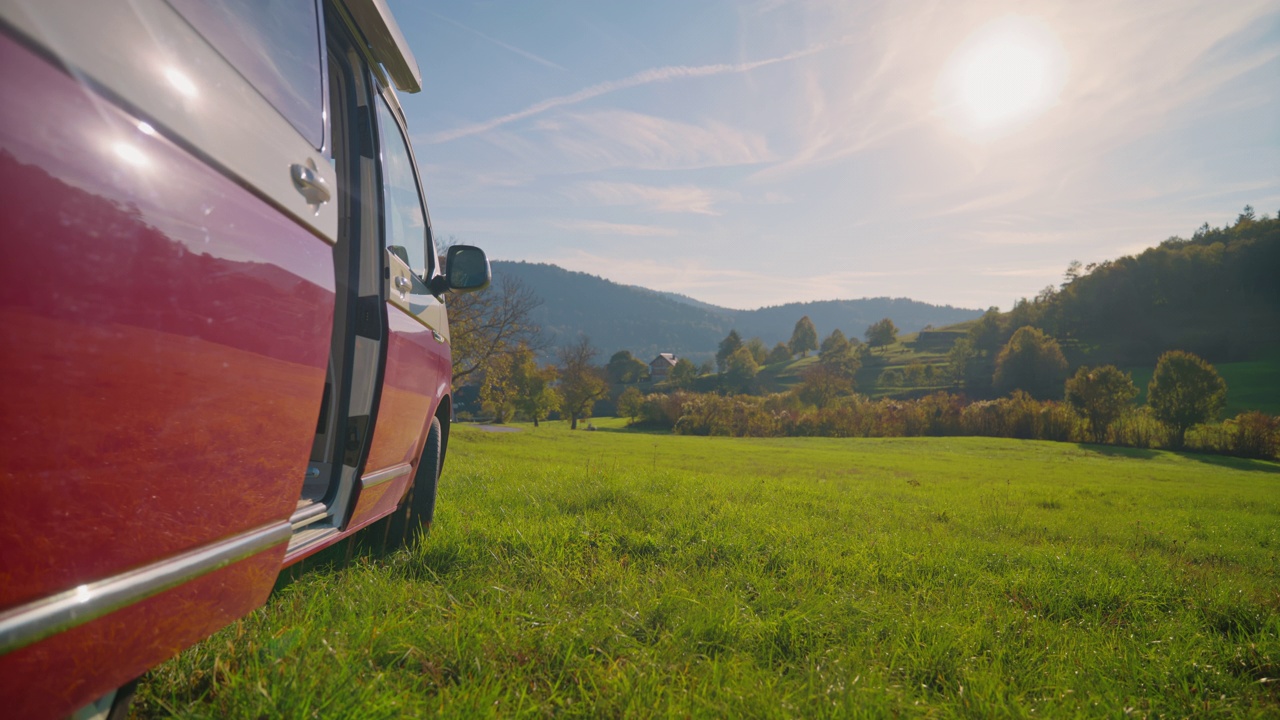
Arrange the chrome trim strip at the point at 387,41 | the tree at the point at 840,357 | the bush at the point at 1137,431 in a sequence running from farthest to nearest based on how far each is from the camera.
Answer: the tree at the point at 840,357, the bush at the point at 1137,431, the chrome trim strip at the point at 387,41

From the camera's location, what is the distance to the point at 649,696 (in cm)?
193

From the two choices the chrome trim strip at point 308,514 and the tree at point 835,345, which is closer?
the chrome trim strip at point 308,514

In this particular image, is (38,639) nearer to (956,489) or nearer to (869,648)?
(869,648)

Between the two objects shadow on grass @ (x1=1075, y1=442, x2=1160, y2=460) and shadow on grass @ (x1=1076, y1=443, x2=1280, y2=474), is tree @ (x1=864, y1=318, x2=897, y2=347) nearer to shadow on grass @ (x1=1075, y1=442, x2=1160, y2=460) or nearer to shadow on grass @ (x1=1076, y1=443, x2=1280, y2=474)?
shadow on grass @ (x1=1076, y1=443, x2=1280, y2=474)

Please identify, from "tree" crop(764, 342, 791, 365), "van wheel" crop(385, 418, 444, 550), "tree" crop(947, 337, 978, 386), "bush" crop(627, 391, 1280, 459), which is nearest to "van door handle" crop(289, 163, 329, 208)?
"van wheel" crop(385, 418, 444, 550)

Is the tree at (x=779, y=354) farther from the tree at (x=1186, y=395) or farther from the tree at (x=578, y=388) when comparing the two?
the tree at (x=1186, y=395)

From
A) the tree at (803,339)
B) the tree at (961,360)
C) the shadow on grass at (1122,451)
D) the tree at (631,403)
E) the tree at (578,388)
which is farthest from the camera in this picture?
the tree at (803,339)

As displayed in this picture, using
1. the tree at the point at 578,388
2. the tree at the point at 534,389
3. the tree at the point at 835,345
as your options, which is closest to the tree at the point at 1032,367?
the tree at the point at 835,345

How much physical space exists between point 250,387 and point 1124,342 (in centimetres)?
9345

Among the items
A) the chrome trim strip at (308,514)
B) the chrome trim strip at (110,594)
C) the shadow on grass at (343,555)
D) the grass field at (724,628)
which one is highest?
the chrome trim strip at (110,594)

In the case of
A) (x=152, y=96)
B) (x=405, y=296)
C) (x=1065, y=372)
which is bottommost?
(x=1065, y=372)

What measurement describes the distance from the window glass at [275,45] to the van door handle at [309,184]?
0.16 m

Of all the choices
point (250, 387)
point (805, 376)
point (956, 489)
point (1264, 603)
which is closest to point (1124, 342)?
point (805, 376)

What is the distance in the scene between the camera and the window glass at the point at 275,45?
1417 millimetres
